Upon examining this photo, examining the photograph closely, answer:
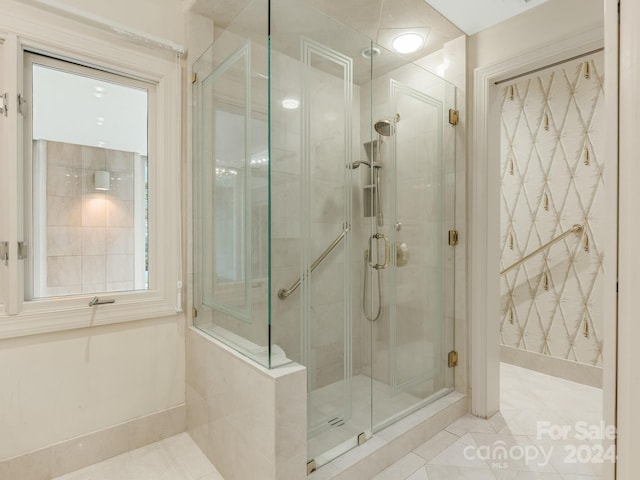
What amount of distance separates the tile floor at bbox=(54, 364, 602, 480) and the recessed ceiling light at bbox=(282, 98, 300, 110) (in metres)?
1.70

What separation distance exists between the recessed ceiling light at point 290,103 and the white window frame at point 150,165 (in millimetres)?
832

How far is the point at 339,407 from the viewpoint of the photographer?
172 centimetres

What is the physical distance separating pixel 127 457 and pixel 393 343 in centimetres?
152

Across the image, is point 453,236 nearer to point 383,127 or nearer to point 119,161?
point 383,127

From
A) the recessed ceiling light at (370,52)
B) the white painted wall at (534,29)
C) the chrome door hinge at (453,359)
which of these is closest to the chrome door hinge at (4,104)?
the recessed ceiling light at (370,52)

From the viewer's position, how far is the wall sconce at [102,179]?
1.84m

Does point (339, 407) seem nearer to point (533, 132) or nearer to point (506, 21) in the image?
point (506, 21)

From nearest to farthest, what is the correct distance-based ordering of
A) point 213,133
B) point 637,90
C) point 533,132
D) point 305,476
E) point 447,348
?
1. point 637,90
2. point 305,476
3. point 213,133
4. point 447,348
5. point 533,132

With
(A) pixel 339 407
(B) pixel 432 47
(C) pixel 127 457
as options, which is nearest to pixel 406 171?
(B) pixel 432 47

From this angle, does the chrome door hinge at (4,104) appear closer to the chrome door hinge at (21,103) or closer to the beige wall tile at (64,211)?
the chrome door hinge at (21,103)

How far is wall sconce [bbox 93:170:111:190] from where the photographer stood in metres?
1.84

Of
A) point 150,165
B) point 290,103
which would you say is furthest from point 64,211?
point 290,103

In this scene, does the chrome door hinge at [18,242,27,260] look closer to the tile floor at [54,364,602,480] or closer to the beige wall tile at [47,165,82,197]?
the beige wall tile at [47,165,82,197]

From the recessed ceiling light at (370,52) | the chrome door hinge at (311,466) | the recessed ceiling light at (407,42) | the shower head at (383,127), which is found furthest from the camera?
the recessed ceiling light at (407,42)
